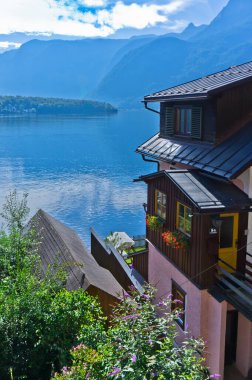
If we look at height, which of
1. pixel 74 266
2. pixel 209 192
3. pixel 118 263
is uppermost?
pixel 209 192

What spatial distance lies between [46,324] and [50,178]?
189 feet

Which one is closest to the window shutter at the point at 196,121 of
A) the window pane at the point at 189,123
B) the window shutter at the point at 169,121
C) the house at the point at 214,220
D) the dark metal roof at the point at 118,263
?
the house at the point at 214,220

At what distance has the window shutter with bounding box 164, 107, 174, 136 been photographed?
50.6 ft

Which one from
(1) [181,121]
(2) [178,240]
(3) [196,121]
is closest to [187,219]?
(2) [178,240]

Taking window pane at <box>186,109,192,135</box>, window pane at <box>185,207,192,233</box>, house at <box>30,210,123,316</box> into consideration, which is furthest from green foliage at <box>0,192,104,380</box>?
window pane at <box>186,109,192,135</box>

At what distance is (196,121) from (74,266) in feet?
20.9

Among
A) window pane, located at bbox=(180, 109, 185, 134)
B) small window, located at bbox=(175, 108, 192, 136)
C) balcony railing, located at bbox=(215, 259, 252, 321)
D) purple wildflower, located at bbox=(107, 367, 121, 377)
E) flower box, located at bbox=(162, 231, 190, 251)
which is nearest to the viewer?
purple wildflower, located at bbox=(107, 367, 121, 377)

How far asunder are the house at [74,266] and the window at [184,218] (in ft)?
8.97

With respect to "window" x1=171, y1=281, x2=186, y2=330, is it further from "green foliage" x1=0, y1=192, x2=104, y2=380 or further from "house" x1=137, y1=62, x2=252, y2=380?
"green foliage" x1=0, y1=192, x2=104, y2=380

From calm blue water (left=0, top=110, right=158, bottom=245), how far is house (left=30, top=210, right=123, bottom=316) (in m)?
20.0

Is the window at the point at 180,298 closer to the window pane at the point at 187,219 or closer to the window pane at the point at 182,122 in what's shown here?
the window pane at the point at 187,219

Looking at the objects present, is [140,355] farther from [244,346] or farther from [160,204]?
[160,204]

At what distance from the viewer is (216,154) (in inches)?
467

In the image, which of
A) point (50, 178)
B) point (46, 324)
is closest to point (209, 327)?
point (46, 324)
